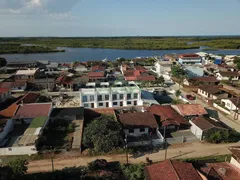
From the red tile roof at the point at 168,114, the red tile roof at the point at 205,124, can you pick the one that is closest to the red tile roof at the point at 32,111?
the red tile roof at the point at 168,114

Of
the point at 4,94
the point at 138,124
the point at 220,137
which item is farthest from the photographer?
the point at 4,94

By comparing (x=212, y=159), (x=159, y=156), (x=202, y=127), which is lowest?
(x=159, y=156)

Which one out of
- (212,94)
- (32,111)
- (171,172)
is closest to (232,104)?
(212,94)

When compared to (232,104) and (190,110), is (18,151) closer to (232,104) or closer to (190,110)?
(190,110)

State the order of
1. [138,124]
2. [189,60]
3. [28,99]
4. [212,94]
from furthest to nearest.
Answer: [189,60] → [212,94] → [28,99] → [138,124]

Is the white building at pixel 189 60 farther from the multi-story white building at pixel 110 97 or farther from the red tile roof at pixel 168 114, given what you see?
the red tile roof at pixel 168 114

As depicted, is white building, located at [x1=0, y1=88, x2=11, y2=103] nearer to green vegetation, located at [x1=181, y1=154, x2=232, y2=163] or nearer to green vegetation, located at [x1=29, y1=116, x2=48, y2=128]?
green vegetation, located at [x1=29, y1=116, x2=48, y2=128]

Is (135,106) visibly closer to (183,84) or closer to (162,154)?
(162,154)
